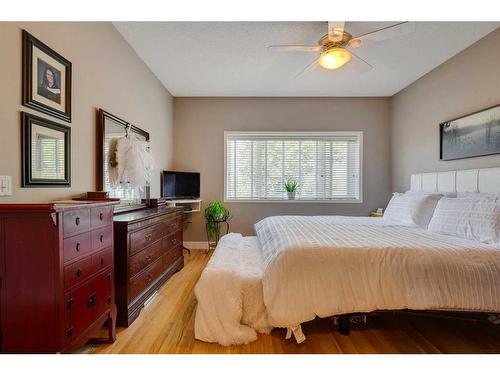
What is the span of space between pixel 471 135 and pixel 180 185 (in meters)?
4.02

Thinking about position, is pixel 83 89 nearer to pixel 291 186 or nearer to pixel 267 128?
pixel 267 128

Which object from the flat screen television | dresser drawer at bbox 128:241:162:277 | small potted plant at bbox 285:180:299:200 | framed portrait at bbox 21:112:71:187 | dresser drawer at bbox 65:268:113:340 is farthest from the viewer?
small potted plant at bbox 285:180:299:200

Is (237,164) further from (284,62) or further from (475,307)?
(475,307)

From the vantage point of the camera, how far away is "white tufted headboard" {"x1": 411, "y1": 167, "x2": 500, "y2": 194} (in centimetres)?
252

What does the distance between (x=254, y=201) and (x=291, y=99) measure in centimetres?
195

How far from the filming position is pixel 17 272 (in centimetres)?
127

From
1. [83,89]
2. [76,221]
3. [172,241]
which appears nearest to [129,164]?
[83,89]

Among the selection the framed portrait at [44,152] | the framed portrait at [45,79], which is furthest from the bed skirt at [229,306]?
the framed portrait at [45,79]

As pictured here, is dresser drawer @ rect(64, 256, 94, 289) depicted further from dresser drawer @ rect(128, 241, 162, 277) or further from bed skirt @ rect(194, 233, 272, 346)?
bed skirt @ rect(194, 233, 272, 346)

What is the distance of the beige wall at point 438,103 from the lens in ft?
8.93

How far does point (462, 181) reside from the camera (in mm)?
2895

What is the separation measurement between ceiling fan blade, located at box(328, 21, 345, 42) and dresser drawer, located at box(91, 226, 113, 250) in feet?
8.20

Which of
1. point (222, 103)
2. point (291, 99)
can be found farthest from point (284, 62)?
point (222, 103)

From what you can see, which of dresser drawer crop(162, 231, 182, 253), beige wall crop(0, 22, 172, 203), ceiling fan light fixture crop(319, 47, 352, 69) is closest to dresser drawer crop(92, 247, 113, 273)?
beige wall crop(0, 22, 172, 203)
